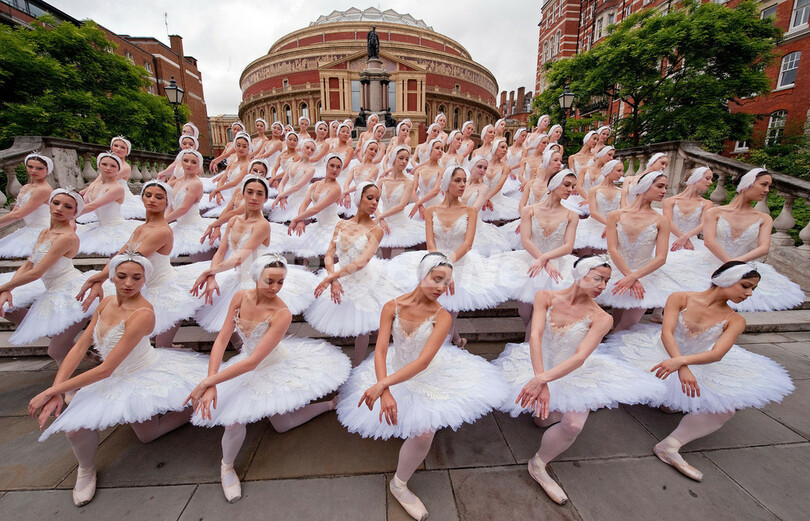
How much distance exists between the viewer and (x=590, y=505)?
2.54m

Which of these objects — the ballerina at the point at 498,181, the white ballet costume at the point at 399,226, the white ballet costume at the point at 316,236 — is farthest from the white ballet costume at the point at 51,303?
the ballerina at the point at 498,181

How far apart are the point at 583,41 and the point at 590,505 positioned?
50215 millimetres

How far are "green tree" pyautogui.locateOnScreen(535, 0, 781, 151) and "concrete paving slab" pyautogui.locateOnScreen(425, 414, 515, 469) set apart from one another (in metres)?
18.2

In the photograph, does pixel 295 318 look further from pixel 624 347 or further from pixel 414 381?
pixel 624 347

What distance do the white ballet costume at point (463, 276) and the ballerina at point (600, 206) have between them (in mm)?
2250

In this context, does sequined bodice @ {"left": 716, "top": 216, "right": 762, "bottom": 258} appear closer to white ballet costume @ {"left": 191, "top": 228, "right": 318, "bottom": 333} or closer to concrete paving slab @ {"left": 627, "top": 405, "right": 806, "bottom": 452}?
concrete paving slab @ {"left": 627, "top": 405, "right": 806, "bottom": 452}

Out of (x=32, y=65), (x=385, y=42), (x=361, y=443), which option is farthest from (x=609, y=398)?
(x=385, y=42)

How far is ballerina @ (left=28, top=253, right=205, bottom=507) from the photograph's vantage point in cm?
246

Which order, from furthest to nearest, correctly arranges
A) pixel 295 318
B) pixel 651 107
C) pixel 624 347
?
pixel 651 107
pixel 295 318
pixel 624 347

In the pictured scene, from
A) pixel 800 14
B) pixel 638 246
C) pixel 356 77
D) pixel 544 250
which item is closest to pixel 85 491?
pixel 544 250

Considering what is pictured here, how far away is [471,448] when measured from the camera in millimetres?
3086

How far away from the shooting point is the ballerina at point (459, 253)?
4.00 m

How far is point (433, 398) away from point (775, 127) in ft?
96.9

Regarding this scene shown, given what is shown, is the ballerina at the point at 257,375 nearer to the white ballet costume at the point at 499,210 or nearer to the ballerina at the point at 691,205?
the white ballet costume at the point at 499,210
